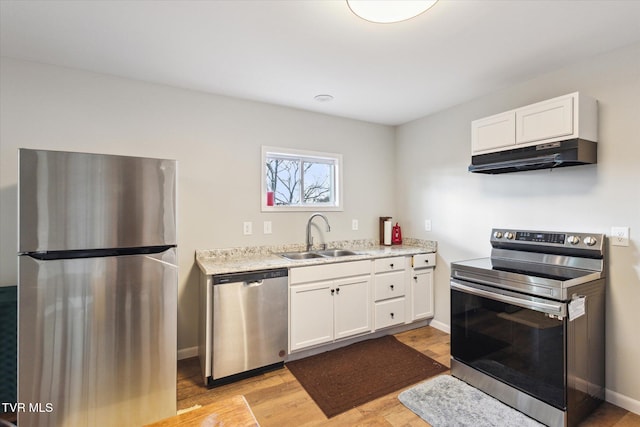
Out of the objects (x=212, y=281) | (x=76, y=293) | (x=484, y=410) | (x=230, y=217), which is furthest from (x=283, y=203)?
(x=484, y=410)

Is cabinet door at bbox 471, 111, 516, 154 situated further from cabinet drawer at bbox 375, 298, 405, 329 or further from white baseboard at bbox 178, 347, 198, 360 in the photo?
white baseboard at bbox 178, 347, 198, 360

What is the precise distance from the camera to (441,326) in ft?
11.1

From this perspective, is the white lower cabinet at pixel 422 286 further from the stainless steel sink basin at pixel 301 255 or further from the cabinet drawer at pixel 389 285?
the stainless steel sink basin at pixel 301 255

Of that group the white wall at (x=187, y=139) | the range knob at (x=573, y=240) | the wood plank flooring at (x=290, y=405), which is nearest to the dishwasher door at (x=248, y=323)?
the wood plank flooring at (x=290, y=405)

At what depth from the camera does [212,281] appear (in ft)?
7.47

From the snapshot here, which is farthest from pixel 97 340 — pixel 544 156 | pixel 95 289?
pixel 544 156

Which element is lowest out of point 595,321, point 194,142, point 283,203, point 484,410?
point 484,410

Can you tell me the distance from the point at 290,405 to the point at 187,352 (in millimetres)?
1180

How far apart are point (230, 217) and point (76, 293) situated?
4.47 feet

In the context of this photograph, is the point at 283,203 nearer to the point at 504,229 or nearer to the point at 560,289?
the point at 504,229

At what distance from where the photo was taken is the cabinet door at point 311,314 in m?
2.62

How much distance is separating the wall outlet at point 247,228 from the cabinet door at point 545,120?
93.8 inches

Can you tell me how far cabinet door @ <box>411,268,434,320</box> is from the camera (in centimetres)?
330

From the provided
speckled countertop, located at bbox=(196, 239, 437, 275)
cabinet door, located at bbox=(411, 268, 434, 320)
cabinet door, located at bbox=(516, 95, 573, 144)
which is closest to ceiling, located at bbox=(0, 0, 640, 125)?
cabinet door, located at bbox=(516, 95, 573, 144)
